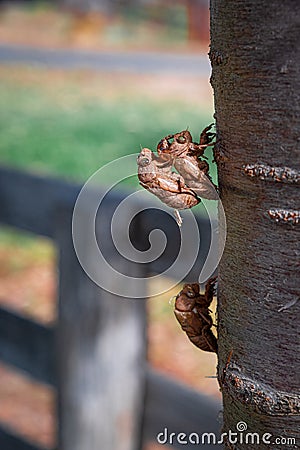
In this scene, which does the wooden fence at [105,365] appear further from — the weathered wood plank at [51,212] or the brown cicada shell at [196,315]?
the brown cicada shell at [196,315]

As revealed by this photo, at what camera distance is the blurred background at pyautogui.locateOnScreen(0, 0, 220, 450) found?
4.03 m

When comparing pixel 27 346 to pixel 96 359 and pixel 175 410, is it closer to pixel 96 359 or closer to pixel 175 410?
pixel 96 359

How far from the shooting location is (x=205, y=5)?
15.0 meters

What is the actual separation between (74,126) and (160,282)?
18.1 feet

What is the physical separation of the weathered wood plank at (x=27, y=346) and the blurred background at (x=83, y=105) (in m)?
0.14

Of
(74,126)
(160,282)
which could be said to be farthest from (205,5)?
(160,282)

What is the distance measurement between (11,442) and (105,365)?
27.9 inches

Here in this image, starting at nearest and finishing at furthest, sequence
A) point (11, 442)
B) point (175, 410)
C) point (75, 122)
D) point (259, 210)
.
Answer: point (259, 210) < point (175, 410) < point (11, 442) < point (75, 122)

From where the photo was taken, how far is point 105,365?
2531 mm

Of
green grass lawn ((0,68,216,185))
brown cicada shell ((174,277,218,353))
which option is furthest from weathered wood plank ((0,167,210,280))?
green grass lawn ((0,68,216,185))

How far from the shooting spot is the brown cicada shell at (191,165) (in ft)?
2.20

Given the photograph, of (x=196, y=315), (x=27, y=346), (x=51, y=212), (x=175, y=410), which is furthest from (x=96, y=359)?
(x=196, y=315)

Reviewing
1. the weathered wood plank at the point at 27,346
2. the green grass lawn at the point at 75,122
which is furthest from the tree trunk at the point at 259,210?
the green grass lawn at the point at 75,122

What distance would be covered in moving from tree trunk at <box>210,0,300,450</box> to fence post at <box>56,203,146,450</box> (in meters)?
1.82
